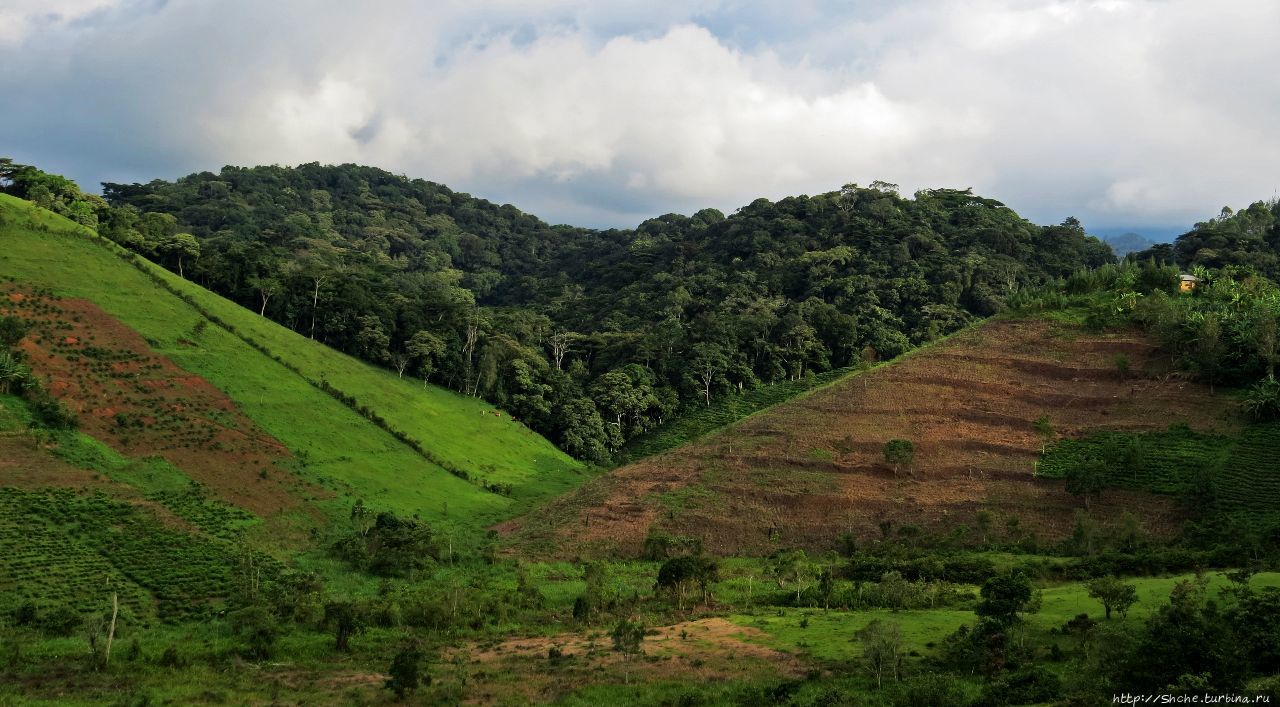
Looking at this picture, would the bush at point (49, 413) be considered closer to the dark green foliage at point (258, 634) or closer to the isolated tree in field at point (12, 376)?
the isolated tree in field at point (12, 376)

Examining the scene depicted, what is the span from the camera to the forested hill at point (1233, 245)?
97.9 m

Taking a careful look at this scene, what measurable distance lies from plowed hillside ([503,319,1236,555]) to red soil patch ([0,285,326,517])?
16.7 m

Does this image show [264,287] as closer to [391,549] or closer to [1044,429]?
[391,549]

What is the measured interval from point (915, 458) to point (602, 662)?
3462 centimetres

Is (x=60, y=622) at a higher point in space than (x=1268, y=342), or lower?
lower

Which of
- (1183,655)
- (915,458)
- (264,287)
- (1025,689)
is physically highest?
(264,287)

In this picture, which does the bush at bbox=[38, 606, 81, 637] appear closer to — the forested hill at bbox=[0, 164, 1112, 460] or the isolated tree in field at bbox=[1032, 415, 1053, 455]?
the forested hill at bbox=[0, 164, 1112, 460]

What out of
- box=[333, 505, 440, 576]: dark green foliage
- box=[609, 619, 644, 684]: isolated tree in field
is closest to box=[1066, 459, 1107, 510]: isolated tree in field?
box=[609, 619, 644, 684]: isolated tree in field

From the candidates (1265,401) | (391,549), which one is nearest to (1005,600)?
(391,549)

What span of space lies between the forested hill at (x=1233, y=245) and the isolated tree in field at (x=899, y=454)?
54202 millimetres

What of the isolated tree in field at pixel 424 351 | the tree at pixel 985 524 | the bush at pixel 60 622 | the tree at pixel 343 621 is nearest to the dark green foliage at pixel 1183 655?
the tree at pixel 985 524

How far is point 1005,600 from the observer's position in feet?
Result: 102

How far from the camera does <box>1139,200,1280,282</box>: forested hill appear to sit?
97.9 metres

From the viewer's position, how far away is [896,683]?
2767 centimetres
